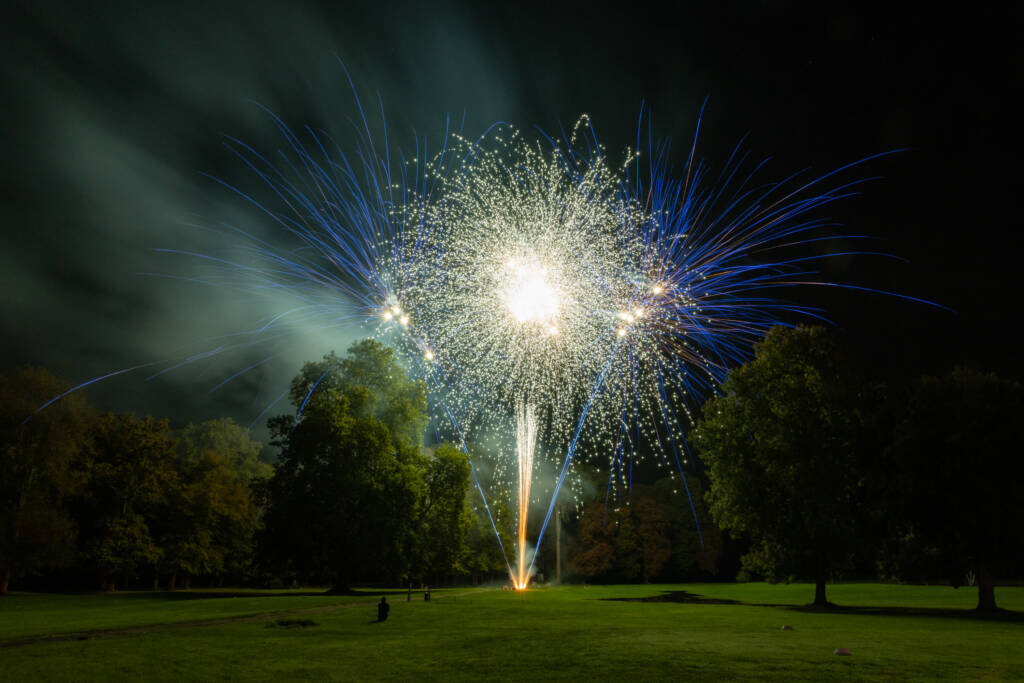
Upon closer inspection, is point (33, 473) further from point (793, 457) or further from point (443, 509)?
point (793, 457)

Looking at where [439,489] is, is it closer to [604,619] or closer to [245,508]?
[604,619]

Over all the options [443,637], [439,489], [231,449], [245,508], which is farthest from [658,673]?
[231,449]

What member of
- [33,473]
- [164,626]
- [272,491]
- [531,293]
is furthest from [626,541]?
[164,626]

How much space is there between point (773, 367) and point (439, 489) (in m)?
21.9

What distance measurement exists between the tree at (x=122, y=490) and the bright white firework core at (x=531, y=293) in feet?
120

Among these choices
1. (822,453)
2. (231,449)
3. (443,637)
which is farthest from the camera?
(231,449)

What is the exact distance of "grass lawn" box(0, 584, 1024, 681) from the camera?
453 inches

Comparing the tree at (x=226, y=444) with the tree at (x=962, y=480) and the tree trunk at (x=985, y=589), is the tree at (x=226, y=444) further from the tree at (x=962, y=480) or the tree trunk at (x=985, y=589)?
the tree trunk at (x=985, y=589)

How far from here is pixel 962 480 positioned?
1119 inches

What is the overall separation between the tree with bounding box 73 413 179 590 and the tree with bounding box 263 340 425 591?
1542 centimetres

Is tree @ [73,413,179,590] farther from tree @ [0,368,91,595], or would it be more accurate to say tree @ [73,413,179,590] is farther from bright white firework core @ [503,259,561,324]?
bright white firework core @ [503,259,561,324]

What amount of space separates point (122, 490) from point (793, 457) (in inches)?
1839

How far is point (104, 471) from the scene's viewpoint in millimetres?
47781

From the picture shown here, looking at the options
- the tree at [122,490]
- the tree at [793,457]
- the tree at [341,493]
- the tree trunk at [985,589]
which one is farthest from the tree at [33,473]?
the tree trunk at [985,589]
